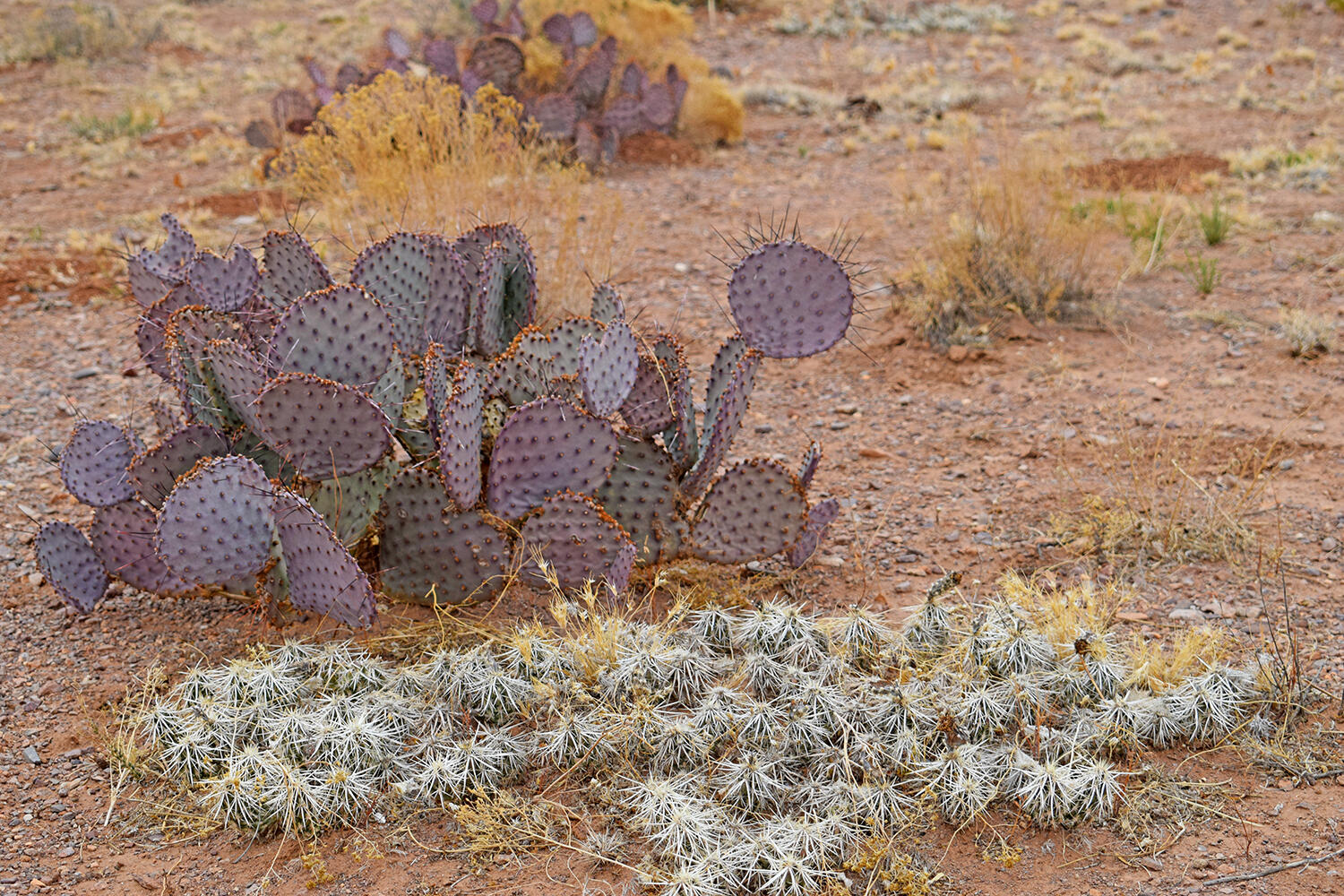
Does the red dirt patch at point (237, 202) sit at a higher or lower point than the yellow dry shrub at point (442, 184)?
lower

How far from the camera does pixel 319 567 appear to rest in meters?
3.19

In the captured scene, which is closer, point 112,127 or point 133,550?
point 133,550

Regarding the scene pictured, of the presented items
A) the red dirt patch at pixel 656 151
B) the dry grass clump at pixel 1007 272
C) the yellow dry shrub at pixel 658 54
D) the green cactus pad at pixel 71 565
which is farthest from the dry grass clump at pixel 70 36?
the green cactus pad at pixel 71 565

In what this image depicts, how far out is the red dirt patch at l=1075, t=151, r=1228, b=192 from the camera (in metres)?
8.30

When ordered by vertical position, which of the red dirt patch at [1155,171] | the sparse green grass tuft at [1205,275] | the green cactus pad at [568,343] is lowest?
the sparse green grass tuft at [1205,275]

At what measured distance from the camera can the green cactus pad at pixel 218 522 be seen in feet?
10.2

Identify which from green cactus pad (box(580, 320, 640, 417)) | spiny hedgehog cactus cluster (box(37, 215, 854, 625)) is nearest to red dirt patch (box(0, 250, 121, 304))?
spiny hedgehog cactus cluster (box(37, 215, 854, 625))

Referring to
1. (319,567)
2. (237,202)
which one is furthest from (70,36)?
(319,567)

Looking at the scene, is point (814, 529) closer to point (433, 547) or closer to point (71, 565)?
point (433, 547)

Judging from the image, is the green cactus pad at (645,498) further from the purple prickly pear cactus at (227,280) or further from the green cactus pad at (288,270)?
the purple prickly pear cactus at (227,280)

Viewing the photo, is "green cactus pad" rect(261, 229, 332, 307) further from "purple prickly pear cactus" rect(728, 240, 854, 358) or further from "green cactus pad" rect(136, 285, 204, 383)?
"purple prickly pear cactus" rect(728, 240, 854, 358)

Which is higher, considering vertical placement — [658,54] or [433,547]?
→ [658,54]

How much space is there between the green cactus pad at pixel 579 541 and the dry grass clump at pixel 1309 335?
382 cm

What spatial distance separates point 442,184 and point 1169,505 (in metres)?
3.83
